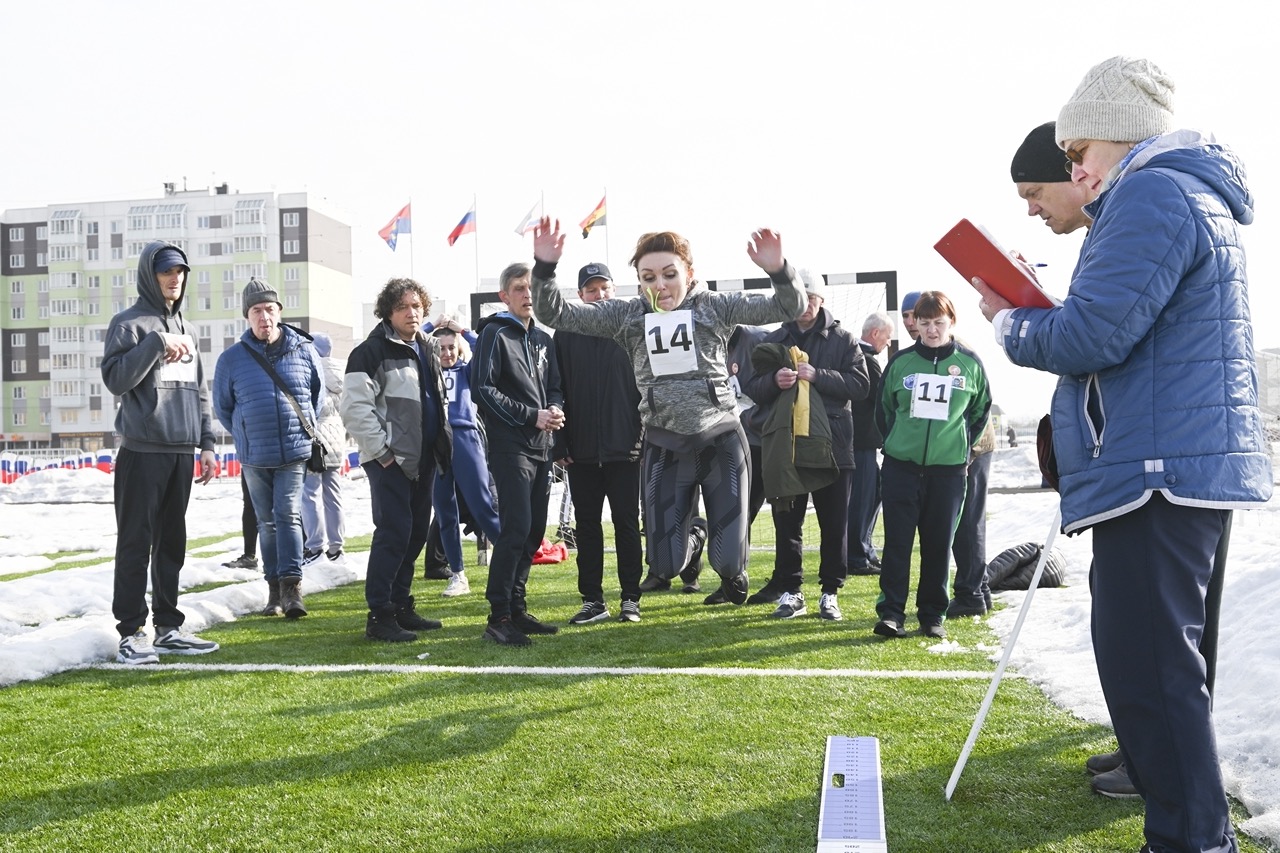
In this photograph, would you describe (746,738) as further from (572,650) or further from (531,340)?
(531,340)

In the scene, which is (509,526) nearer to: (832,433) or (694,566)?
(832,433)

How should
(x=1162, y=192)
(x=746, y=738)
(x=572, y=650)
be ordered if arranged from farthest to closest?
(x=572, y=650) → (x=746, y=738) → (x=1162, y=192)

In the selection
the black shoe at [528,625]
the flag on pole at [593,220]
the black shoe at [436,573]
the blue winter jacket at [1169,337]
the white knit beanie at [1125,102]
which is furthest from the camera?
the flag on pole at [593,220]

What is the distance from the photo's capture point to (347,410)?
6180 mm

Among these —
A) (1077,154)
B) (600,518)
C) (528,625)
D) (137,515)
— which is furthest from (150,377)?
(1077,154)

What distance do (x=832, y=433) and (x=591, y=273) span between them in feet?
6.20

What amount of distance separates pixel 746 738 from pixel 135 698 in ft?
9.07

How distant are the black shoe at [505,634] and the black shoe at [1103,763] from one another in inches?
127

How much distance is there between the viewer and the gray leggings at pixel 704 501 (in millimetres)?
5777

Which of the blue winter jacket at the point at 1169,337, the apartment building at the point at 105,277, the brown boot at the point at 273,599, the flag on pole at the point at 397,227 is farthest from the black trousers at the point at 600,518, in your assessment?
the apartment building at the point at 105,277

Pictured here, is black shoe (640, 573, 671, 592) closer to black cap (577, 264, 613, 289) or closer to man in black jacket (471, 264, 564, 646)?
man in black jacket (471, 264, 564, 646)

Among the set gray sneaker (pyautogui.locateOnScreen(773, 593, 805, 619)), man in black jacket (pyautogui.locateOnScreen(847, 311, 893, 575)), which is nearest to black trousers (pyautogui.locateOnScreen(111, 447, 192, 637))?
gray sneaker (pyautogui.locateOnScreen(773, 593, 805, 619))

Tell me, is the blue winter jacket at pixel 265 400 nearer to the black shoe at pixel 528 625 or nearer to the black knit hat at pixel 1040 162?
the black shoe at pixel 528 625

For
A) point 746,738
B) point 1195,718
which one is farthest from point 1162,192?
point 746,738
